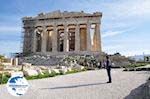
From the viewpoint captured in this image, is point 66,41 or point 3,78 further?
point 66,41

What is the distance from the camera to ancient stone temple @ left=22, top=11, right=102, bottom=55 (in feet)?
287

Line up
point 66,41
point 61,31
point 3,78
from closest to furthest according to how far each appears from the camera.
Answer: point 3,78 → point 66,41 → point 61,31

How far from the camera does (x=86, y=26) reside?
8900 centimetres

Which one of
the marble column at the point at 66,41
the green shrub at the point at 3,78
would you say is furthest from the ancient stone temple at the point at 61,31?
the green shrub at the point at 3,78

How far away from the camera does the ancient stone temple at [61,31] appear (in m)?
87.4

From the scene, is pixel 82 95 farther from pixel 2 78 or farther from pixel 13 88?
pixel 2 78

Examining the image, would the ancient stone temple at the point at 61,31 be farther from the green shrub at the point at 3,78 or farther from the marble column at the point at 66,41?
the green shrub at the point at 3,78

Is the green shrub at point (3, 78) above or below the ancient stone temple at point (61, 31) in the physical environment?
below

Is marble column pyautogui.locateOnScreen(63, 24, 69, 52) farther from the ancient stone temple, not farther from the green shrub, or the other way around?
the green shrub

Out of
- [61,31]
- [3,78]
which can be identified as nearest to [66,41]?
[61,31]

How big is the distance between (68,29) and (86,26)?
6395 mm

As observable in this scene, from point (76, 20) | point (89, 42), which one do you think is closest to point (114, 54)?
point (89, 42)

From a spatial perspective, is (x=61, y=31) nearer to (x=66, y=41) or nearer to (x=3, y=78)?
(x=66, y=41)

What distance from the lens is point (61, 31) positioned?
3797 inches
